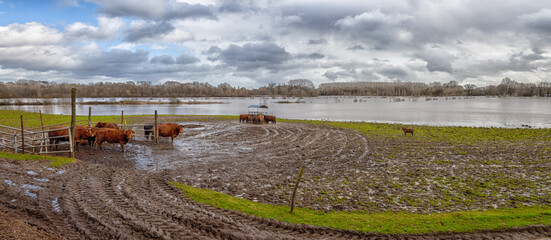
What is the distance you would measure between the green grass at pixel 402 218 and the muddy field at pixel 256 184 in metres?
0.34

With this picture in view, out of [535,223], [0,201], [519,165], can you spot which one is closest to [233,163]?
[0,201]

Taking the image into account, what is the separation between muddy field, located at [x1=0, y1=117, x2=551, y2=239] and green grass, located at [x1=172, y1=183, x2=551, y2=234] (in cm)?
34

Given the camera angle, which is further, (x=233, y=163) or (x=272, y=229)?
(x=233, y=163)

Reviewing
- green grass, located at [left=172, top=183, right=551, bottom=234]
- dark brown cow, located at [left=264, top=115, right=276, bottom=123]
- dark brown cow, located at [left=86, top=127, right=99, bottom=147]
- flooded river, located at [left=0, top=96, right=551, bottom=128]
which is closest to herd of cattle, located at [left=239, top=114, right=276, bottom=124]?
dark brown cow, located at [left=264, top=115, right=276, bottom=123]

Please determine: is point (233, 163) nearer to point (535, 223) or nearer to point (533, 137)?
point (535, 223)

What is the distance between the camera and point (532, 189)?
453 inches

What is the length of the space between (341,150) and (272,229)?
12345 mm

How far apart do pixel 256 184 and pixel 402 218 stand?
529 cm

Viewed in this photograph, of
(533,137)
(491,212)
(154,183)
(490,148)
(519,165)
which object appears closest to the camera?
(491,212)

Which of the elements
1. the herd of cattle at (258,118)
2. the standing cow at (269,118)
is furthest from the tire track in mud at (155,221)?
the standing cow at (269,118)

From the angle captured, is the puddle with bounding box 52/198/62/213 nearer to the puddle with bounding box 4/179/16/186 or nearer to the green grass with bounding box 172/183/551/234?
the puddle with bounding box 4/179/16/186

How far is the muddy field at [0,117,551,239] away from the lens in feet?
25.2

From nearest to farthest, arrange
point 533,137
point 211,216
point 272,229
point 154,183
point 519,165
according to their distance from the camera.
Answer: point 272,229
point 211,216
point 154,183
point 519,165
point 533,137

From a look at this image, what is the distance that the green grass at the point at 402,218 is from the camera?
8055mm
